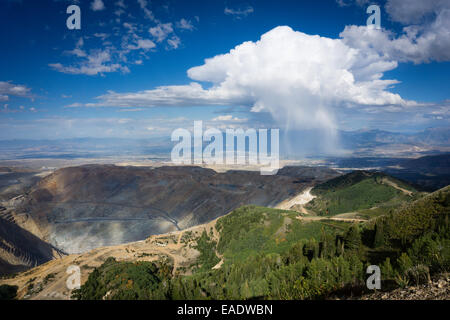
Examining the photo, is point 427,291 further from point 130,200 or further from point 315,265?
point 130,200

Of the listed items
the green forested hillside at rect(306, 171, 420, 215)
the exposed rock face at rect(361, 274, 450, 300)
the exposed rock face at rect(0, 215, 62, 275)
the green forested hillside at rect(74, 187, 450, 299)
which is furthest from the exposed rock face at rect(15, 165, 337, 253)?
the exposed rock face at rect(361, 274, 450, 300)

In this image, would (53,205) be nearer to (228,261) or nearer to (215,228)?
(215,228)

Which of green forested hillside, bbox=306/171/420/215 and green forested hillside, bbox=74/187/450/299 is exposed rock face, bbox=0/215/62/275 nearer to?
green forested hillside, bbox=74/187/450/299

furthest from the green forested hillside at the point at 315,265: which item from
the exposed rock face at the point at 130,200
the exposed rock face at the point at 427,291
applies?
the exposed rock face at the point at 130,200

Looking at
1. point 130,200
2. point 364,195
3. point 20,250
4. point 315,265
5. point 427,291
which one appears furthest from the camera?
point 130,200

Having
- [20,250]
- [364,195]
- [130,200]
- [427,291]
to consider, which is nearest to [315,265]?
[427,291]
